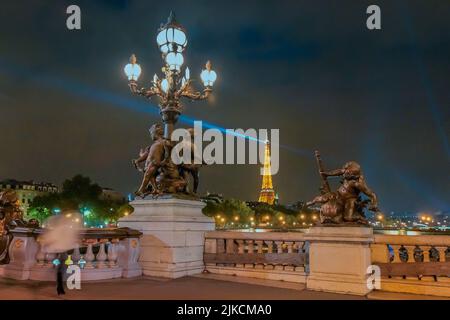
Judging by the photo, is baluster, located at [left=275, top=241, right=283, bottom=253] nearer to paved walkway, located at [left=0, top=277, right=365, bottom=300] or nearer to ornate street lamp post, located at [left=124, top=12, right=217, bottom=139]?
paved walkway, located at [left=0, top=277, right=365, bottom=300]

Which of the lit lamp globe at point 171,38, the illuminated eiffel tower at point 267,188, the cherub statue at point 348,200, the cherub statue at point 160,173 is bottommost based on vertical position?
the cherub statue at point 348,200

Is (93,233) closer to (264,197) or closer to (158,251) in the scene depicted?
(158,251)

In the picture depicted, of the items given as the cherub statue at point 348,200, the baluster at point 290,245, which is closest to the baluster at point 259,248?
the baluster at point 290,245

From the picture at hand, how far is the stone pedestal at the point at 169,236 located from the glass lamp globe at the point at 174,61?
4049 mm

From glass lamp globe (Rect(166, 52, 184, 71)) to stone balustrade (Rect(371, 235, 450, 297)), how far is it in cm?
749

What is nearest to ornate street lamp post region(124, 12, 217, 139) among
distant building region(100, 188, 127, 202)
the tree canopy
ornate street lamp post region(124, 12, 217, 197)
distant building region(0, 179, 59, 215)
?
ornate street lamp post region(124, 12, 217, 197)

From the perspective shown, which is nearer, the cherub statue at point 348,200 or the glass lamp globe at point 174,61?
the cherub statue at point 348,200

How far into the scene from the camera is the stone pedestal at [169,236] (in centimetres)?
1130

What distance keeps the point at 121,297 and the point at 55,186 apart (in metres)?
184

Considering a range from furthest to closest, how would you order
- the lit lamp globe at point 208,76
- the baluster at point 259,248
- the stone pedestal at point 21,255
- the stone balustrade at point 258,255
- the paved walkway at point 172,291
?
1. the lit lamp globe at point 208,76
2. the baluster at point 259,248
3. the stone balustrade at point 258,255
4. the stone pedestal at point 21,255
5. the paved walkway at point 172,291

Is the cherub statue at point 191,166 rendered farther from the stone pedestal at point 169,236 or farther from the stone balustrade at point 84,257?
the stone balustrade at point 84,257

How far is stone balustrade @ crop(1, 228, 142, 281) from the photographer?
400 inches

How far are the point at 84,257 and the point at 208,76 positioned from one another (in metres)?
7.01

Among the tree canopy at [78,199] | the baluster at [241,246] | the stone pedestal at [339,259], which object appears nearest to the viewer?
the stone pedestal at [339,259]
